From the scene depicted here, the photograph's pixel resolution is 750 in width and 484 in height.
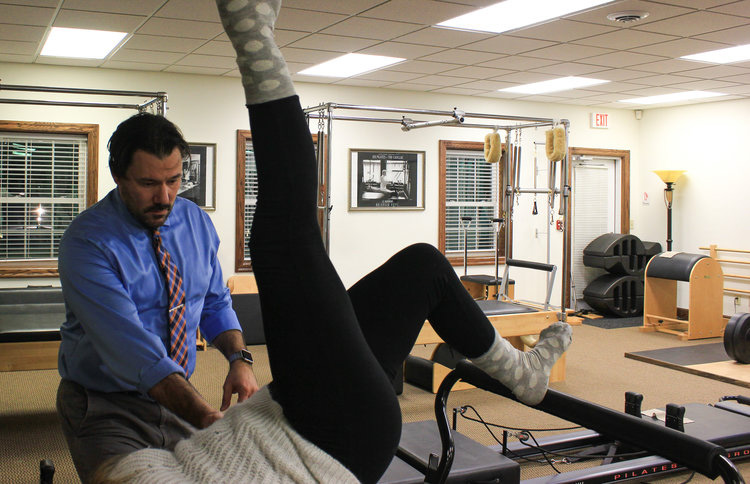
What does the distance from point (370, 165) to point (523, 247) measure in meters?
2.15

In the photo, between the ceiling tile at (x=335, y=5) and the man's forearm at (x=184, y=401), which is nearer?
the man's forearm at (x=184, y=401)

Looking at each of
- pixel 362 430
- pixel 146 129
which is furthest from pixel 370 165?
pixel 362 430

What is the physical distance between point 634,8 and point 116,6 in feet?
10.2

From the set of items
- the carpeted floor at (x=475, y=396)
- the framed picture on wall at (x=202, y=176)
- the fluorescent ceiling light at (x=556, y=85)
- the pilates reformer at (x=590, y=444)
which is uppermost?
the fluorescent ceiling light at (x=556, y=85)

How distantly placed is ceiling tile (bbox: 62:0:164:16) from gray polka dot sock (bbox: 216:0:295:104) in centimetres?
353

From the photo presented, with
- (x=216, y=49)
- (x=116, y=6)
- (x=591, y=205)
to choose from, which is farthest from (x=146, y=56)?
(x=591, y=205)

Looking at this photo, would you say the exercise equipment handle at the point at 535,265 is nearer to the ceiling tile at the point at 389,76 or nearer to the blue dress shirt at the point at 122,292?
the ceiling tile at the point at 389,76

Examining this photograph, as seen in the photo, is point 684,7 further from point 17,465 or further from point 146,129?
point 17,465

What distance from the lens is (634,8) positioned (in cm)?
422

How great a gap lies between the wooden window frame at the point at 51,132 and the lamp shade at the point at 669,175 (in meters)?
6.12

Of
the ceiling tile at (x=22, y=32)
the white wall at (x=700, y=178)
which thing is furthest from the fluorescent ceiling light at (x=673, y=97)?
the ceiling tile at (x=22, y=32)

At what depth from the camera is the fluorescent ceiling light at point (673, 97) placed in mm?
7578

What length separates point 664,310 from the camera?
7398mm

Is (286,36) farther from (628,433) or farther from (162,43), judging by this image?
(628,433)
